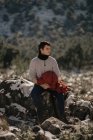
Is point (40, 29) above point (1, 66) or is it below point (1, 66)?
above

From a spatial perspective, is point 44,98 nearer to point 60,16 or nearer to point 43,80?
point 43,80

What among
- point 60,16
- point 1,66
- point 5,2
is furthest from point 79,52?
point 5,2

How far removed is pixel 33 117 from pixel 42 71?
0.93 metres

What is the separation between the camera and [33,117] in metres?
7.44

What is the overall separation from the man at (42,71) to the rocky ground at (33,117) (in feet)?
1.07

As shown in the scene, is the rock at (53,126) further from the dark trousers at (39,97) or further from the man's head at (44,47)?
the man's head at (44,47)

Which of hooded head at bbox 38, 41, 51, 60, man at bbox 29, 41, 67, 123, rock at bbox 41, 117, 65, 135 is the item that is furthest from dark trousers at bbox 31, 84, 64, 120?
rock at bbox 41, 117, 65, 135

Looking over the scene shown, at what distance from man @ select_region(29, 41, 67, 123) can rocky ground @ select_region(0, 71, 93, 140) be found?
0.33 meters

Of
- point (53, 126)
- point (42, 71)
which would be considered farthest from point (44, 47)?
point (53, 126)

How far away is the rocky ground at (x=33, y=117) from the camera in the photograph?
561 cm

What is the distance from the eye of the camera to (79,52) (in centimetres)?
2583

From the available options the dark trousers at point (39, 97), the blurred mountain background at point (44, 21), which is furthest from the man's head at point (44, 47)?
the blurred mountain background at point (44, 21)

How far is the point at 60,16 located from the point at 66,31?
8.56 feet

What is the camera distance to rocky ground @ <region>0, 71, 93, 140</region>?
5.61 metres
